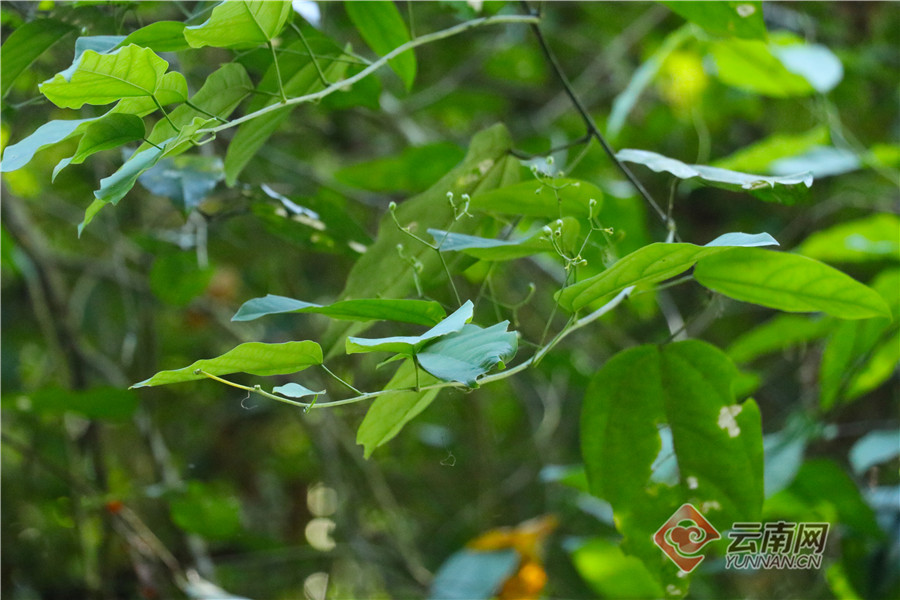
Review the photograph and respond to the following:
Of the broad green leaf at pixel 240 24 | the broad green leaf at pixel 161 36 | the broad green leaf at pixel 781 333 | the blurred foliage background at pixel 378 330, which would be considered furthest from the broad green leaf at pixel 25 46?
Answer: the broad green leaf at pixel 781 333

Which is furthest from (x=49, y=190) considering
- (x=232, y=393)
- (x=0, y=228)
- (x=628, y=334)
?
(x=628, y=334)

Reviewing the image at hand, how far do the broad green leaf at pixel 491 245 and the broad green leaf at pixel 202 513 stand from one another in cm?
63

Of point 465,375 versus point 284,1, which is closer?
point 465,375

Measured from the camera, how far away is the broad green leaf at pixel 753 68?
1100 mm

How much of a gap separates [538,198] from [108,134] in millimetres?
292

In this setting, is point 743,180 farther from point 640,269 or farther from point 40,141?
point 40,141

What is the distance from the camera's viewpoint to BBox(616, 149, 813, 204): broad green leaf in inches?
20.9

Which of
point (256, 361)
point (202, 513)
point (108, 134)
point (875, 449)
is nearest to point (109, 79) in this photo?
point (108, 134)

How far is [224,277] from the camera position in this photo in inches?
74.4

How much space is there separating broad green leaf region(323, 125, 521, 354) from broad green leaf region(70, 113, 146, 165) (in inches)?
7.9

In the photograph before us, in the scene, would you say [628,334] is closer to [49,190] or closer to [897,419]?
[897,419]

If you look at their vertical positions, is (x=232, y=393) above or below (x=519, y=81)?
below

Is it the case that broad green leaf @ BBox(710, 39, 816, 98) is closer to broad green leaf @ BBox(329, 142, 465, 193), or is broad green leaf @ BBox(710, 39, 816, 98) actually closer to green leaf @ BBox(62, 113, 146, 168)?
broad green leaf @ BBox(329, 142, 465, 193)

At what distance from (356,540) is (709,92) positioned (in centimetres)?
119
